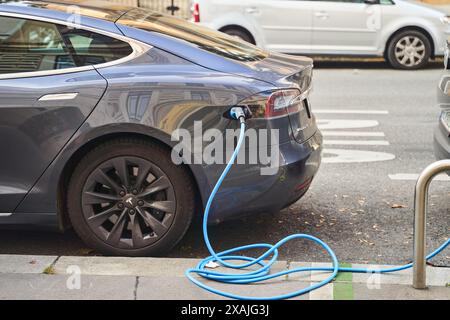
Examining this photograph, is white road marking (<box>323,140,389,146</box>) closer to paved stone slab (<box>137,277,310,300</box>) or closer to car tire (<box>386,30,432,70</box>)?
paved stone slab (<box>137,277,310,300</box>)

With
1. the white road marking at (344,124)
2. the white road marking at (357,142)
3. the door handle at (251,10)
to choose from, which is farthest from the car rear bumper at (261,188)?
the door handle at (251,10)

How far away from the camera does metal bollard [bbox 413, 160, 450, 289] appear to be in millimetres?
4215

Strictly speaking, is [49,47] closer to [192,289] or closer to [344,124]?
[192,289]

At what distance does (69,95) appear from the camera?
16.3 ft

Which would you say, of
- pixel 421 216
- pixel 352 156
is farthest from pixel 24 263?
pixel 352 156

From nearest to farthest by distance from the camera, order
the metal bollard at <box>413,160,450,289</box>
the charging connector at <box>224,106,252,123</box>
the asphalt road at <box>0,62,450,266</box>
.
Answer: the metal bollard at <box>413,160,450,289</box>, the charging connector at <box>224,106,252,123</box>, the asphalt road at <box>0,62,450,266</box>

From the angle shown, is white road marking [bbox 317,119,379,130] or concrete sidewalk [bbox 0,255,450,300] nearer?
concrete sidewalk [bbox 0,255,450,300]

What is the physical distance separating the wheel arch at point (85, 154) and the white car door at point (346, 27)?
30.7 feet

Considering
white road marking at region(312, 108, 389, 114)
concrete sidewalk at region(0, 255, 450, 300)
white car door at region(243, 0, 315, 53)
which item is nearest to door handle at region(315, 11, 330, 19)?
white car door at region(243, 0, 315, 53)

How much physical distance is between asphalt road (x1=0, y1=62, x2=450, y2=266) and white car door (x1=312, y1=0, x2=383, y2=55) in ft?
10.7

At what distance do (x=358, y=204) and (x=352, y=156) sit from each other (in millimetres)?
1701

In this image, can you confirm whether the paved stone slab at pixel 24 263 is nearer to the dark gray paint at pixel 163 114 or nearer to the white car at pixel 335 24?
the dark gray paint at pixel 163 114

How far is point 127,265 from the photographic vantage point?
4.80 meters
